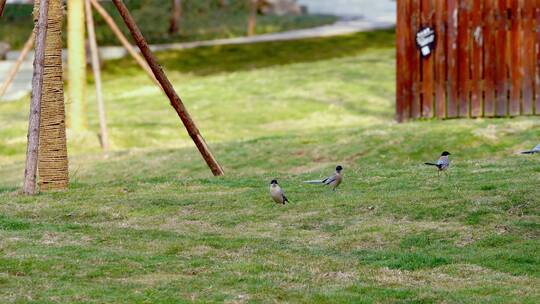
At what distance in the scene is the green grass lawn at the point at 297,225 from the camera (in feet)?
38.1

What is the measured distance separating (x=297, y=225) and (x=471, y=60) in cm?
1370

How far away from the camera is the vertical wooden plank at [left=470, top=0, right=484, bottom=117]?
27266mm

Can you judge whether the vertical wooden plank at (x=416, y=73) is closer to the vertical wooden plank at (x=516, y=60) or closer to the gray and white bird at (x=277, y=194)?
the vertical wooden plank at (x=516, y=60)

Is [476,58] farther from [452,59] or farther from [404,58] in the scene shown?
[404,58]

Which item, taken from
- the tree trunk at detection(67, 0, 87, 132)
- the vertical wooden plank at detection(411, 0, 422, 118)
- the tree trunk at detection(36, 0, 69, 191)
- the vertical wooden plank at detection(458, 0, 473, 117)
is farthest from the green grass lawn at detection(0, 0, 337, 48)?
the tree trunk at detection(36, 0, 69, 191)

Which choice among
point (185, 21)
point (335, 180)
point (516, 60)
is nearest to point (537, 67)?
point (516, 60)

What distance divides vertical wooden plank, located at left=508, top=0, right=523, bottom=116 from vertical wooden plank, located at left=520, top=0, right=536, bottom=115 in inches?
3.8

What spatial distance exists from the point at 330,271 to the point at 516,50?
1609cm

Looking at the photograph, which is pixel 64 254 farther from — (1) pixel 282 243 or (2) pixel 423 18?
(2) pixel 423 18

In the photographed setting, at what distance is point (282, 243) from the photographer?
13.8m

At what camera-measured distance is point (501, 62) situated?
27.2m

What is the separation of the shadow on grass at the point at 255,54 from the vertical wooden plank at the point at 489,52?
22.9 meters

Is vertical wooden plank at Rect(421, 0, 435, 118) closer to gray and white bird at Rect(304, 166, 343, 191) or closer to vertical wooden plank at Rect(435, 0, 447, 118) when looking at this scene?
vertical wooden plank at Rect(435, 0, 447, 118)

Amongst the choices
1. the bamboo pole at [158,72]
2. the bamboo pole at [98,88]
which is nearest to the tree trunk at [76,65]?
the bamboo pole at [98,88]
